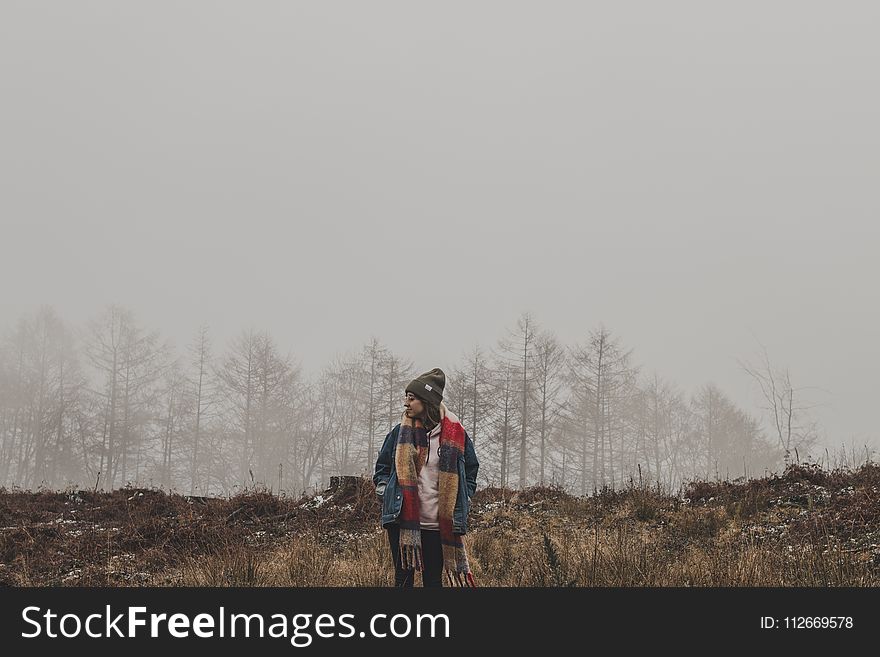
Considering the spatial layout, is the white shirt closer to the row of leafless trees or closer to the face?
the face

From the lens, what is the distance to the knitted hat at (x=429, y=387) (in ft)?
17.6

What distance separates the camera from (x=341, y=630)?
389cm

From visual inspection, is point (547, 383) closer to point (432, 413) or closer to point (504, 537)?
point (504, 537)

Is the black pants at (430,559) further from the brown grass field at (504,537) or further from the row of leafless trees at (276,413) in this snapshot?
the row of leafless trees at (276,413)

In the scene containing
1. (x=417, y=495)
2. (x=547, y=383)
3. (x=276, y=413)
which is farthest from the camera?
Answer: (x=276, y=413)

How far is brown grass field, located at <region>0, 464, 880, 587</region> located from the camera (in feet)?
21.2

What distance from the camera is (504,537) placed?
10.1 m

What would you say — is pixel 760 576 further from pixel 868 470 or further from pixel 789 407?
pixel 789 407

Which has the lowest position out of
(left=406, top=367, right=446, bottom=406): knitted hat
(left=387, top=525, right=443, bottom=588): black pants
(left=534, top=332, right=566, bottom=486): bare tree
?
(left=387, top=525, right=443, bottom=588): black pants

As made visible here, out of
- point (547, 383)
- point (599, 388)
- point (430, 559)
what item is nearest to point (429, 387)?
point (430, 559)

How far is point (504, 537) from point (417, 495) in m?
5.33

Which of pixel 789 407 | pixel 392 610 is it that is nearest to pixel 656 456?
pixel 789 407

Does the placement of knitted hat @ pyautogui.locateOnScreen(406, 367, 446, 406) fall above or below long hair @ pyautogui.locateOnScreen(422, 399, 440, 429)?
above

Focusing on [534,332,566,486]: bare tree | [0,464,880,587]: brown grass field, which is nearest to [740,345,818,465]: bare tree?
[0,464,880,587]: brown grass field
